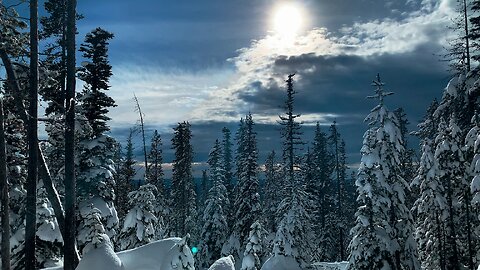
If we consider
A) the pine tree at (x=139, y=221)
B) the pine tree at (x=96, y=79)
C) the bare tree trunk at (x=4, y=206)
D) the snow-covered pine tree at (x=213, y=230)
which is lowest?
the snow-covered pine tree at (x=213, y=230)

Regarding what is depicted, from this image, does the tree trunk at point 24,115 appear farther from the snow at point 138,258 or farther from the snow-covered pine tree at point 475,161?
the snow-covered pine tree at point 475,161

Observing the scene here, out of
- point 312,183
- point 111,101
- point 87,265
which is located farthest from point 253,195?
point 87,265

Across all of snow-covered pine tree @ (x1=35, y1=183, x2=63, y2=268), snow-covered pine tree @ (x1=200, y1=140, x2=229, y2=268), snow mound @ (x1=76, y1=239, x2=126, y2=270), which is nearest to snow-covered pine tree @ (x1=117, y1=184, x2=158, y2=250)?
snow-covered pine tree @ (x1=35, y1=183, x2=63, y2=268)

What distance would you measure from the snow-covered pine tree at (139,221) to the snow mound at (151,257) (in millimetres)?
11836

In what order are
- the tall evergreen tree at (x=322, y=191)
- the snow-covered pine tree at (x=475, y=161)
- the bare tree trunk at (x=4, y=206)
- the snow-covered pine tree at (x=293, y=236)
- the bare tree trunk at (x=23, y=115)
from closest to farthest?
the bare tree trunk at (x=4, y=206), the bare tree trunk at (x=23, y=115), the snow-covered pine tree at (x=475, y=161), the snow-covered pine tree at (x=293, y=236), the tall evergreen tree at (x=322, y=191)

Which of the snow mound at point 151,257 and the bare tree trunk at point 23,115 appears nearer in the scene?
the snow mound at point 151,257

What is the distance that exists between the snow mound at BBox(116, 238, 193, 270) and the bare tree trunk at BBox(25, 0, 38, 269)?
303 centimetres

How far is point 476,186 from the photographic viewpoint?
1850 centimetres

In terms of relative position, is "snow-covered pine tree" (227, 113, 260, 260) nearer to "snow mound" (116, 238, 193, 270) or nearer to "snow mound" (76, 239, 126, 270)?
"snow mound" (116, 238, 193, 270)

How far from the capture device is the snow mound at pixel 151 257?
14.4 metres

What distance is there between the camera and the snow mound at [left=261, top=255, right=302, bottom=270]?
29109mm

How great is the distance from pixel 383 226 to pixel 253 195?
22.0 metres

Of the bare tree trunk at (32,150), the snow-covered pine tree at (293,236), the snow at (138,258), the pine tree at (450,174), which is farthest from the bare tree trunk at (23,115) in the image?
the pine tree at (450,174)

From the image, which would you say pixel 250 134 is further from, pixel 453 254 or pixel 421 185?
pixel 453 254
